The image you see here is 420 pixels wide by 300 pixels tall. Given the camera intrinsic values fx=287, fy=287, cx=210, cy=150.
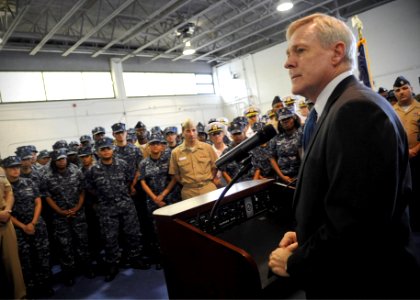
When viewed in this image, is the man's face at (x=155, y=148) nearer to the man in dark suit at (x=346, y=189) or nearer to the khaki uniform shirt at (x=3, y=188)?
the khaki uniform shirt at (x=3, y=188)

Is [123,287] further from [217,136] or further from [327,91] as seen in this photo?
[327,91]

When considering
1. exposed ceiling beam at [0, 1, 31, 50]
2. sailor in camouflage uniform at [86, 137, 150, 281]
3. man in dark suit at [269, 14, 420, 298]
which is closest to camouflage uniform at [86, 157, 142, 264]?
sailor in camouflage uniform at [86, 137, 150, 281]

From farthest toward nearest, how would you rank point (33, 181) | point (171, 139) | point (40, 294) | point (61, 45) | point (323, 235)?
1. point (61, 45)
2. point (171, 139)
3. point (33, 181)
4. point (40, 294)
5. point (323, 235)

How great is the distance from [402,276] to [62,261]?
A: 370 cm

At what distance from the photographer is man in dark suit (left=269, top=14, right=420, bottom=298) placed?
0.67 metres

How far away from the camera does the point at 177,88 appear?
492 inches

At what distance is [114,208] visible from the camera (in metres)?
3.46

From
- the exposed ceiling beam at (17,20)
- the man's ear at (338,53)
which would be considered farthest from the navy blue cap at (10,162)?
the exposed ceiling beam at (17,20)

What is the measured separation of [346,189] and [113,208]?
3212mm

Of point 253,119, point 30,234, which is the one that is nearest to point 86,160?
point 30,234

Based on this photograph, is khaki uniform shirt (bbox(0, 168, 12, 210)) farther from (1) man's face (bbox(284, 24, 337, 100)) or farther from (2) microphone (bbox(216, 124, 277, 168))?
(1) man's face (bbox(284, 24, 337, 100))

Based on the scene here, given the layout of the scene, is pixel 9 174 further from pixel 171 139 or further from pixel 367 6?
pixel 367 6

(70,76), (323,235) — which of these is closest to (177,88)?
(70,76)

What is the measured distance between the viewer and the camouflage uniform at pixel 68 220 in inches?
137
